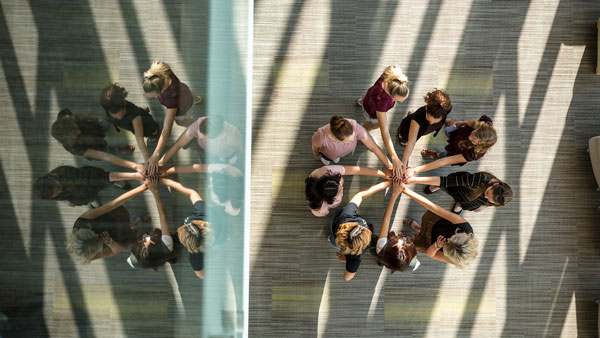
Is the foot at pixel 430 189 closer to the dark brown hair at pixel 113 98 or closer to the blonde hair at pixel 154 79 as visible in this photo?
the blonde hair at pixel 154 79

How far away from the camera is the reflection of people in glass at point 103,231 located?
749mm

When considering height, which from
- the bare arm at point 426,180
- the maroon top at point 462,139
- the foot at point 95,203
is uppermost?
the foot at point 95,203

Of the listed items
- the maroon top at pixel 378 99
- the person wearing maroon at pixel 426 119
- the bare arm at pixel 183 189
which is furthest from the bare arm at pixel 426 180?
the bare arm at pixel 183 189

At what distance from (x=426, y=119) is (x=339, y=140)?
0.59m

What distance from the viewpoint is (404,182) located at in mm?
2494

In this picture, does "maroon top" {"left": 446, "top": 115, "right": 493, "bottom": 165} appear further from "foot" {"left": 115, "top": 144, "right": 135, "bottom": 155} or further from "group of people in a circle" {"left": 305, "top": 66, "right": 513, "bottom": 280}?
"foot" {"left": 115, "top": 144, "right": 135, "bottom": 155}

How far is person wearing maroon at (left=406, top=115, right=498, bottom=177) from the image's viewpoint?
7.14 ft

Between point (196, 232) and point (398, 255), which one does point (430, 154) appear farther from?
point (196, 232)

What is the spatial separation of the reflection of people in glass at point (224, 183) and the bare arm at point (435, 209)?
3.84ft

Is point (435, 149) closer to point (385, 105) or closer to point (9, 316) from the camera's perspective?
point (385, 105)

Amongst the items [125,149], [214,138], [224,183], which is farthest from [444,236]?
[125,149]

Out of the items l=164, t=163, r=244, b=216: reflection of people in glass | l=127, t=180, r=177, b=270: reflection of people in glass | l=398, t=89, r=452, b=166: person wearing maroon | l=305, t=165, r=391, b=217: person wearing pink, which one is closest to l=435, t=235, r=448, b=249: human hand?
l=398, t=89, r=452, b=166: person wearing maroon

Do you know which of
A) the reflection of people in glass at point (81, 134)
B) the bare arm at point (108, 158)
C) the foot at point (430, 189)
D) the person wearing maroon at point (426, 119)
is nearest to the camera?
the reflection of people in glass at point (81, 134)

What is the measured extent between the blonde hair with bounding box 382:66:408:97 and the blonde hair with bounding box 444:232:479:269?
0.92 m
